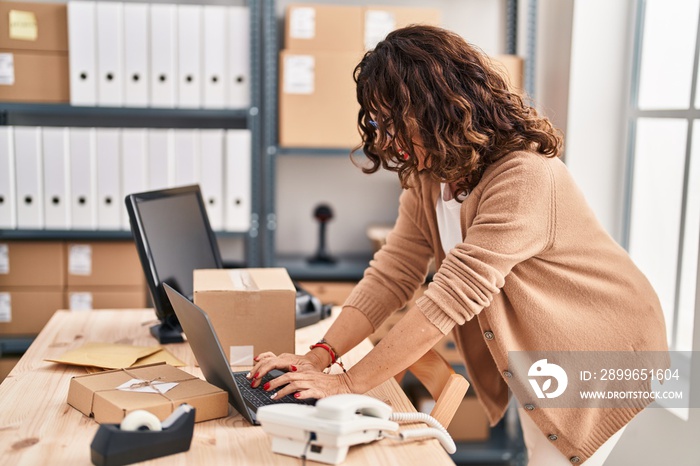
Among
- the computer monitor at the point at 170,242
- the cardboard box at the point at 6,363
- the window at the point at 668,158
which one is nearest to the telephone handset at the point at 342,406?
the computer monitor at the point at 170,242

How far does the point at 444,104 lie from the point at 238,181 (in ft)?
4.81

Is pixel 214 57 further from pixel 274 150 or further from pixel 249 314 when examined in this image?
pixel 249 314

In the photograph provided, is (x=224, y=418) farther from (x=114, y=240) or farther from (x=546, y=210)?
(x=114, y=240)

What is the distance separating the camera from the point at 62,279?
9.07ft

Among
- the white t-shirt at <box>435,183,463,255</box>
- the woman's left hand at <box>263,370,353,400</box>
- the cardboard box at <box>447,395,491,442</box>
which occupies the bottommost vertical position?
the cardboard box at <box>447,395,491,442</box>

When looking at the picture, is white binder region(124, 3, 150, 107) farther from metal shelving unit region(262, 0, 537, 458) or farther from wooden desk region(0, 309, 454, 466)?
wooden desk region(0, 309, 454, 466)

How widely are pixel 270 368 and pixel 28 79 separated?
1879mm

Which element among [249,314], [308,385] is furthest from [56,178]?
[308,385]

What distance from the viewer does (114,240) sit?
111 inches

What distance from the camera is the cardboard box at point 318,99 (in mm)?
2727

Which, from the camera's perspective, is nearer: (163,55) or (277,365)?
(277,365)

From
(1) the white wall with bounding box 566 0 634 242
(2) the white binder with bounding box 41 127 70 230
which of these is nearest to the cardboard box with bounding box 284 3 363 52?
(1) the white wall with bounding box 566 0 634 242

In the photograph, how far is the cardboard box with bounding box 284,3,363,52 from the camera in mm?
2740

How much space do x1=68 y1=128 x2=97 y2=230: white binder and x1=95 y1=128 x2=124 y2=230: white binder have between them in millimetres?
18
